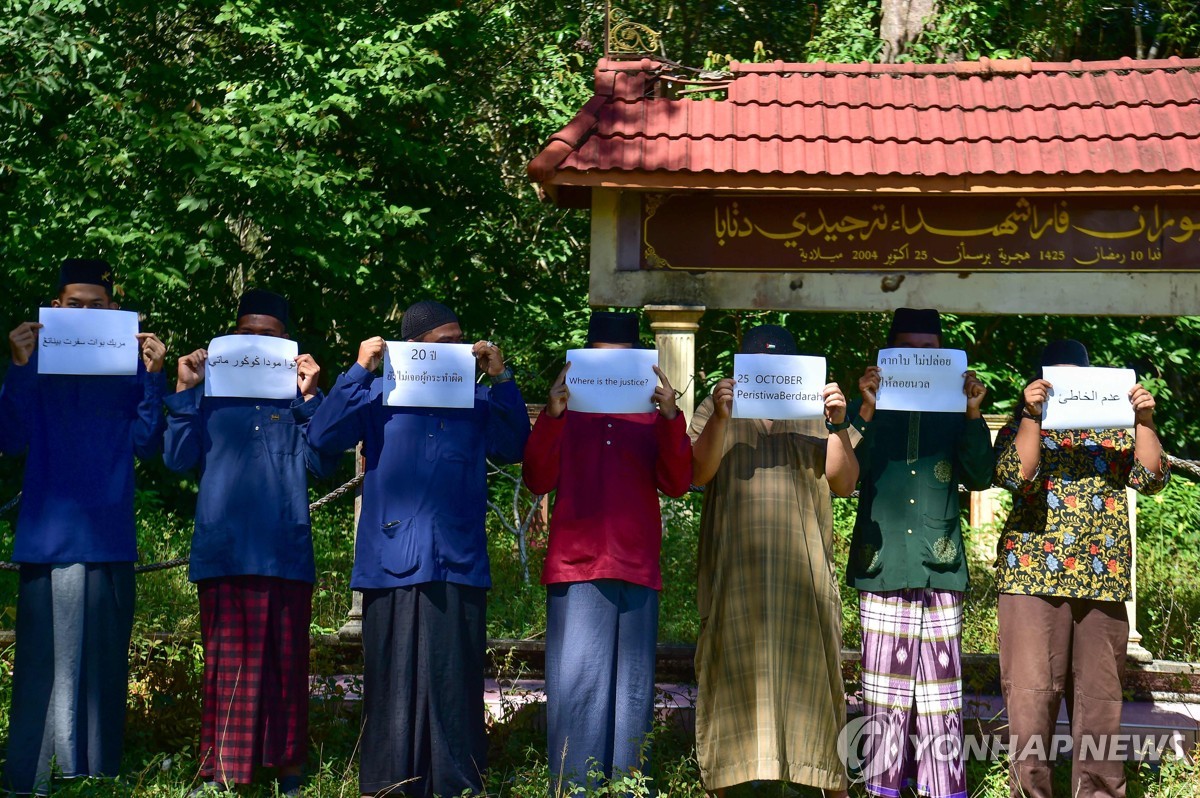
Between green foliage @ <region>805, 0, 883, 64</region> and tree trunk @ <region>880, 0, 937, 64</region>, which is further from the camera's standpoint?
tree trunk @ <region>880, 0, 937, 64</region>

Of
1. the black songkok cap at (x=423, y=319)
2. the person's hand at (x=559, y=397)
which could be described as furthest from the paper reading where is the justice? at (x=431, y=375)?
the person's hand at (x=559, y=397)

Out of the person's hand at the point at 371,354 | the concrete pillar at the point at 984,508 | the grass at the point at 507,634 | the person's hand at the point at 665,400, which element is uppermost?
the person's hand at the point at 371,354

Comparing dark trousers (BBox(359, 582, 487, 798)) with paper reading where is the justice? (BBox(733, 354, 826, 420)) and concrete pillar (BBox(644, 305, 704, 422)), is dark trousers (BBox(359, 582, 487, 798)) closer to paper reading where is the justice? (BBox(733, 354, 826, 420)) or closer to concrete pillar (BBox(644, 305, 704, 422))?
paper reading where is the justice? (BBox(733, 354, 826, 420))

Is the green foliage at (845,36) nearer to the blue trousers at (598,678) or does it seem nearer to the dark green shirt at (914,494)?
the dark green shirt at (914,494)

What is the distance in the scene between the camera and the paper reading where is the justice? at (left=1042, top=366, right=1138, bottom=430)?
187 inches

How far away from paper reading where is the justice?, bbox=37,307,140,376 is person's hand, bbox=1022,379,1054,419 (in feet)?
11.4

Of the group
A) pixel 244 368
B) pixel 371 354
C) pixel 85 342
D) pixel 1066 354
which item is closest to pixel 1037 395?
pixel 1066 354

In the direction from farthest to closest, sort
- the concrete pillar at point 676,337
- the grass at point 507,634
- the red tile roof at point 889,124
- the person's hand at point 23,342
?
the concrete pillar at point 676,337, the red tile roof at point 889,124, the grass at point 507,634, the person's hand at point 23,342

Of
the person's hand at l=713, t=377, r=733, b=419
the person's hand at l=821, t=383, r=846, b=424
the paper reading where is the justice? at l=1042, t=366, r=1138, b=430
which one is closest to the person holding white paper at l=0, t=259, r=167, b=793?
the person's hand at l=713, t=377, r=733, b=419

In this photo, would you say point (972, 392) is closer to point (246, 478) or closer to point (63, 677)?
point (246, 478)

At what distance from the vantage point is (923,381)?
4828mm

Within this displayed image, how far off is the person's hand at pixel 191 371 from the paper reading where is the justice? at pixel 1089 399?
333cm

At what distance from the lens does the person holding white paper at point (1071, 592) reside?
191 inches

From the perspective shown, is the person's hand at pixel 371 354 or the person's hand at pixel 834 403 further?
the person's hand at pixel 371 354
